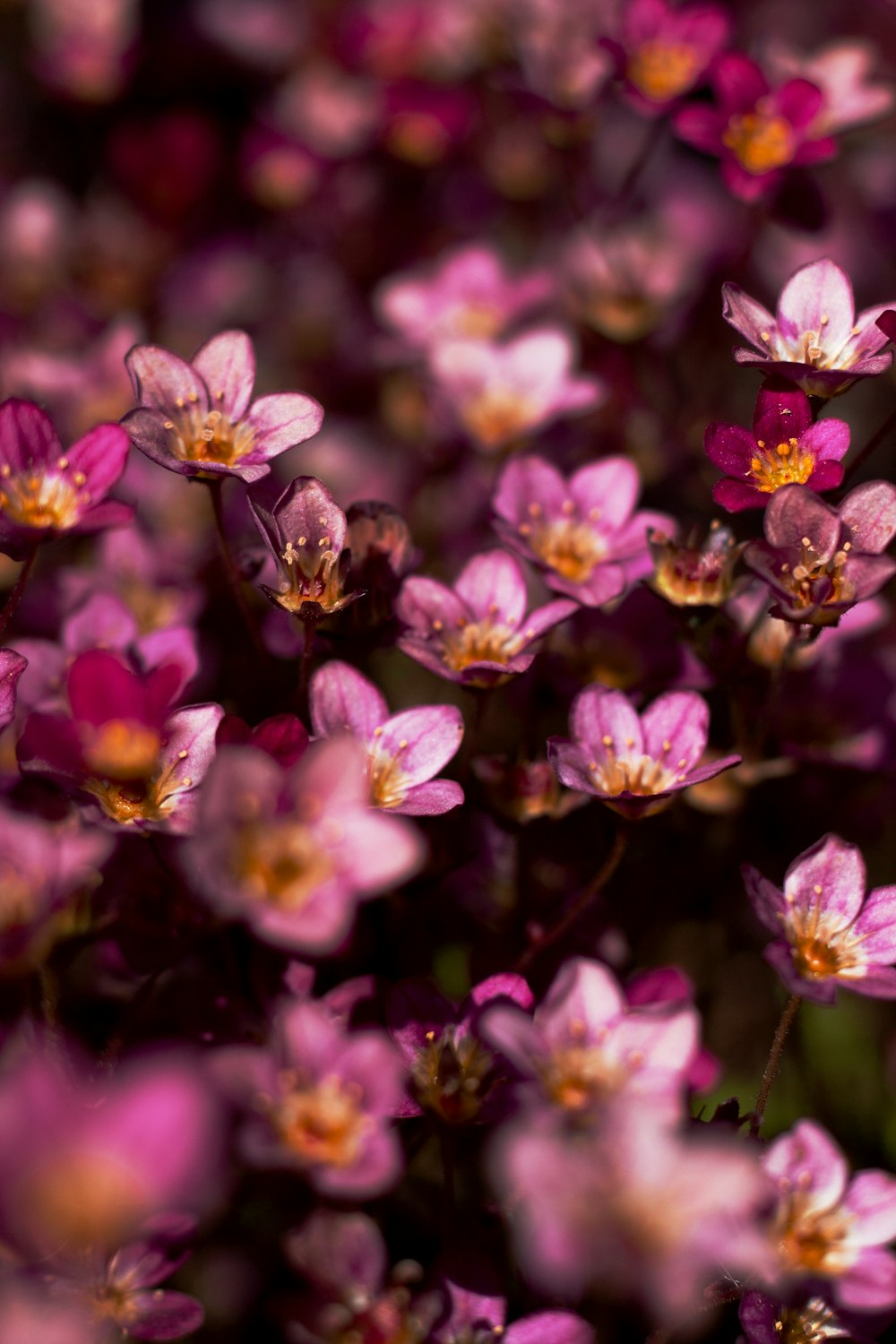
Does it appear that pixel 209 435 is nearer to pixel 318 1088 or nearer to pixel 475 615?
pixel 475 615

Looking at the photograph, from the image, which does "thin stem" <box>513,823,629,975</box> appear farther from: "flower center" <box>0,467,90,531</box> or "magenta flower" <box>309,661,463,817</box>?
"flower center" <box>0,467,90,531</box>

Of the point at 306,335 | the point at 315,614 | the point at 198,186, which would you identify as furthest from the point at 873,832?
the point at 198,186

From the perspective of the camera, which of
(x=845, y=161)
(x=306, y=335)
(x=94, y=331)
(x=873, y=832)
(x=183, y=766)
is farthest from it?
(x=845, y=161)

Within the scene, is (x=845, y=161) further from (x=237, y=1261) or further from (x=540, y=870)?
(x=237, y=1261)

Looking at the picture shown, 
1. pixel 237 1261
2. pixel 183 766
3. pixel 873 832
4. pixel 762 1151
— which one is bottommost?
pixel 237 1261

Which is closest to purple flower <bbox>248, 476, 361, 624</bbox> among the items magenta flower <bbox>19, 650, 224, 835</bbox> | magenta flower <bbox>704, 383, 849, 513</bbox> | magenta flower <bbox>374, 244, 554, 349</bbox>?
magenta flower <bbox>19, 650, 224, 835</bbox>

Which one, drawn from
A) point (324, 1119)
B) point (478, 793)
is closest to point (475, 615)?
point (478, 793)
